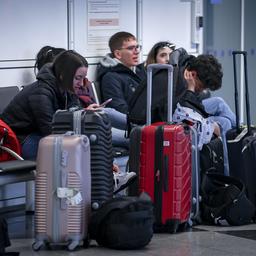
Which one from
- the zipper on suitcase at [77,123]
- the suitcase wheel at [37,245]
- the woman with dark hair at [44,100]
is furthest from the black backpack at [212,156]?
the suitcase wheel at [37,245]

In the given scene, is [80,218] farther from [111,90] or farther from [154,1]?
[154,1]

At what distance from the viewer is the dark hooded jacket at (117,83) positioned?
26.2ft

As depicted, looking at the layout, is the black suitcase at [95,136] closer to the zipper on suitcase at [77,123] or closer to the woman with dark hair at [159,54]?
the zipper on suitcase at [77,123]

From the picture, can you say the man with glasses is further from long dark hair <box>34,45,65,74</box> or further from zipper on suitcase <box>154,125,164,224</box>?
zipper on suitcase <box>154,125,164,224</box>

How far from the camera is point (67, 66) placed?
640 centimetres

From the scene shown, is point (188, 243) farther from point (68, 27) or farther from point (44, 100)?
point (68, 27)

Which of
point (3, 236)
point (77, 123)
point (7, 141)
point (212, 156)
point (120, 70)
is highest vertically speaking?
point (120, 70)

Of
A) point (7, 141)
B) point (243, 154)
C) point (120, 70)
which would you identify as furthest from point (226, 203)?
point (120, 70)

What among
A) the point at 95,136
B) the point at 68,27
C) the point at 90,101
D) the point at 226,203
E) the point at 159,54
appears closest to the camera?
the point at 95,136

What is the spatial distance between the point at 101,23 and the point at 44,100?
224 centimetres

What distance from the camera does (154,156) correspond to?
19.8 ft

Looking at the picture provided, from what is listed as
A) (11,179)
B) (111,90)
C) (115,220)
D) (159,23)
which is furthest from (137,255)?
(159,23)

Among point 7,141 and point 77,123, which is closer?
point 77,123

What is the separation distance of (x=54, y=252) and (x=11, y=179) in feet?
2.85
